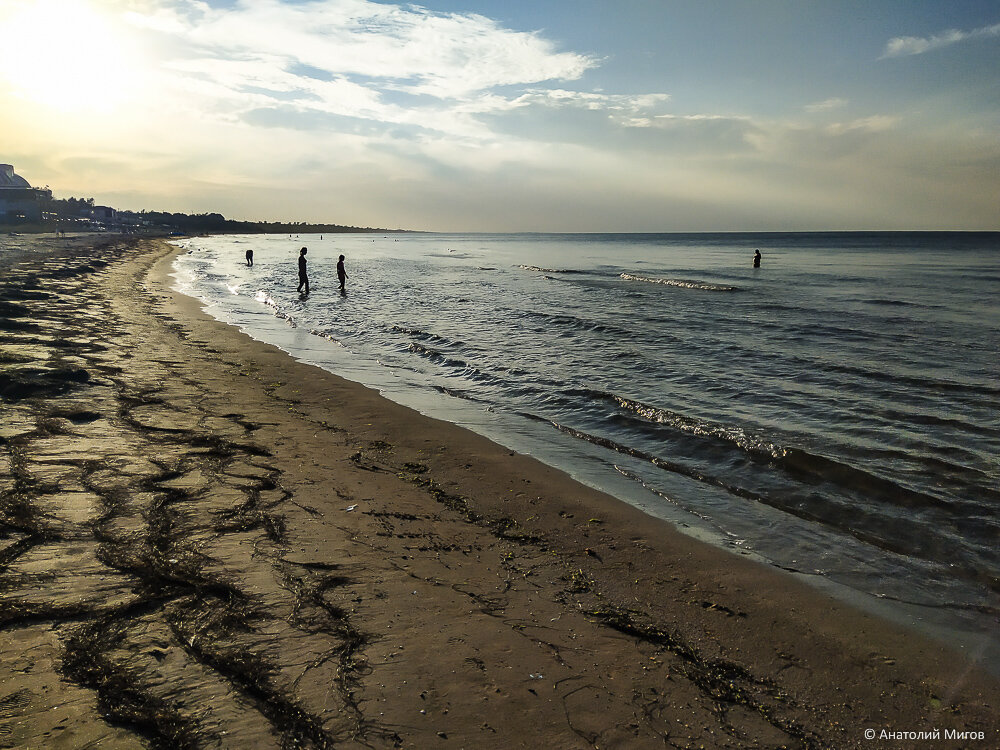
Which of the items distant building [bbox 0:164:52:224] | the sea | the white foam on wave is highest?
distant building [bbox 0:164:52:224]

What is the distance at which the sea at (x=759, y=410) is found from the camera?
602 cm

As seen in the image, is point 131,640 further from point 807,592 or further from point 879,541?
point 879,541

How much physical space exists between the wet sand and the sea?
994 mm

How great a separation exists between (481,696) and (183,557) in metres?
2.62

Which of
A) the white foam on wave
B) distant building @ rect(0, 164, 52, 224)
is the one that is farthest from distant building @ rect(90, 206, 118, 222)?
the white foam on wave

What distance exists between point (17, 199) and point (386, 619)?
142m

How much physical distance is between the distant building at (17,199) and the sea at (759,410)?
9465 centimetres

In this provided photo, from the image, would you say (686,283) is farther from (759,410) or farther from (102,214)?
(102,214)

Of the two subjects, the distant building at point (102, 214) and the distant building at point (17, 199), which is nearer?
the distant building at point (17, 199)

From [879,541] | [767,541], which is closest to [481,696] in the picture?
[767,541]

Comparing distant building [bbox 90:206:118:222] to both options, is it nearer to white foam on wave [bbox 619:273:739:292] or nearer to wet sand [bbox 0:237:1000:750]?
white foam on wave [bbox 619:273:739:292]

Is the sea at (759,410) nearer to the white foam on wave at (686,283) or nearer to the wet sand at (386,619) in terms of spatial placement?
the wet sand at (386,619)

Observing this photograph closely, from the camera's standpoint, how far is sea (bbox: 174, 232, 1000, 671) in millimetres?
6023

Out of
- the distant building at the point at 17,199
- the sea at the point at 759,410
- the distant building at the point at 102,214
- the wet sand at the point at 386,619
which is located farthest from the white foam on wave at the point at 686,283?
the distant building at the point at 102,214
